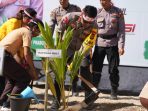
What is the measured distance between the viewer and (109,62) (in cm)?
806

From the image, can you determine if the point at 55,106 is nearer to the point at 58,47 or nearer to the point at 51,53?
the point at 58,47

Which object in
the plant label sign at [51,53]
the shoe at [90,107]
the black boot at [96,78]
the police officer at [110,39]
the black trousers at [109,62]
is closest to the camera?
the plant label sign at [51,53]

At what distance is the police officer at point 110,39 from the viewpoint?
788cm

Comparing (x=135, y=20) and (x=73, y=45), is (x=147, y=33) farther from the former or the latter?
(x=73, y=45)

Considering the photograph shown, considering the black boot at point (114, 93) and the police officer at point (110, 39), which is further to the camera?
the black boot at point (114, 93)

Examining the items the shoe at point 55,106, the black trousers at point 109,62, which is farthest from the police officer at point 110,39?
the shoe at point 55,106

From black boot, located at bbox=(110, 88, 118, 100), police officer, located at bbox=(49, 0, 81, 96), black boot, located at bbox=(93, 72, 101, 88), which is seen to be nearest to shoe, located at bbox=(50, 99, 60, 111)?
police officer, located at bbox=(49, 0, 81, 96)

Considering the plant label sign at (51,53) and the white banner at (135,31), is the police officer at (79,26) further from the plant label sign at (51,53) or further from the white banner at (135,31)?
the white banner at (135,31)

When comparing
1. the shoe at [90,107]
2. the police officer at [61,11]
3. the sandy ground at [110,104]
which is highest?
the police officer at [61,11]

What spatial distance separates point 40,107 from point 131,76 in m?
2.11

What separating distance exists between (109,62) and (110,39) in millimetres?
401

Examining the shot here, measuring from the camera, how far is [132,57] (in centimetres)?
855

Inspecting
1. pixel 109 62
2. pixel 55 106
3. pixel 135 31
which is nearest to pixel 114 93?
pixel 109 62

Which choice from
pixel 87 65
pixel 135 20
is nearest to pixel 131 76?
pixel 135 20
